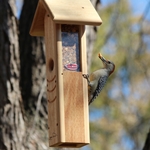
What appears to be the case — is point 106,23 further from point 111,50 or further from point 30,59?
point 30,59

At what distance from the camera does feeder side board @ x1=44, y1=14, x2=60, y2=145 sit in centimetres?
375

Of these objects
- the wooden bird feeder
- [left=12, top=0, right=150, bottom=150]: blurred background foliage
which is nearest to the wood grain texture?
the wooden bird feeder

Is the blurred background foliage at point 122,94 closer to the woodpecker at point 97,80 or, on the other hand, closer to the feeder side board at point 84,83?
the woodpecker at point 97,80

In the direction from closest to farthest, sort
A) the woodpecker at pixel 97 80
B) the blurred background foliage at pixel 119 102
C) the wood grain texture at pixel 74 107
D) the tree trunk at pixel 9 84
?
the wood grain texture at pixel 74 107, the woodpecker at pixel 97 80, the tree trunk at pixel 9 84, the blurred background foliage at pixel 119 102

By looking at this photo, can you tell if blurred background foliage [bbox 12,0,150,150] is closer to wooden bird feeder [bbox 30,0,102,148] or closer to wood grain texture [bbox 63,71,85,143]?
wooden bird feeder [bbox 30,0,102,148]

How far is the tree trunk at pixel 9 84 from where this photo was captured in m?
4.98

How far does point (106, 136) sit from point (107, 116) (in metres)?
0.44

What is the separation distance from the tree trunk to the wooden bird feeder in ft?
3.67

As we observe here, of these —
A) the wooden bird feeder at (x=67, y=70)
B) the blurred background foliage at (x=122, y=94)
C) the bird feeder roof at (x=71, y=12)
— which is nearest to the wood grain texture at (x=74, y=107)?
the wooden bird feeder at (x=67, y=70)

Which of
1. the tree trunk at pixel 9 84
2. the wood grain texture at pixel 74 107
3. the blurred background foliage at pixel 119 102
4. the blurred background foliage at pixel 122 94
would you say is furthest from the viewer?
the blurred background foliage at pixel 119 102

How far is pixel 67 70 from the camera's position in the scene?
385cm

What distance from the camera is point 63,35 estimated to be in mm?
3928

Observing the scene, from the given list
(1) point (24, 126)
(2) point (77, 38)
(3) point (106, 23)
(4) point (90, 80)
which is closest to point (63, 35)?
(2) point (77, 38)

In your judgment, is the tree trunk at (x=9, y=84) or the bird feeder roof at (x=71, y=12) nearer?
the bird feeder roof at (x=71, y=12)
